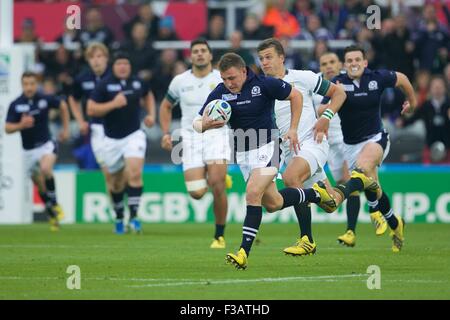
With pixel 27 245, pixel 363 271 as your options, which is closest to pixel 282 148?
pixel 363 271

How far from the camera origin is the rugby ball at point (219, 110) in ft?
39.0

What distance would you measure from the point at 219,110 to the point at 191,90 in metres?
4.41

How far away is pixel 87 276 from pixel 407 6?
50.0 ft

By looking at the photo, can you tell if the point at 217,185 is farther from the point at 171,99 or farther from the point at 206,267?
the point at 206,267

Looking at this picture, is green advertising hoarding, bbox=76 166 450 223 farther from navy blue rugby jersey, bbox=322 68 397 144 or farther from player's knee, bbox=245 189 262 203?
player's knee, bbox=245 189 262 203

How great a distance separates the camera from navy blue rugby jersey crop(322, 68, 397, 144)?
15156 mm

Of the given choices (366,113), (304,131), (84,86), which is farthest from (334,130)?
(84,86)

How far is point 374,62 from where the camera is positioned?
2323cm

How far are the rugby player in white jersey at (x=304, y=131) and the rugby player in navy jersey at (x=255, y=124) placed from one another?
66 centimetres

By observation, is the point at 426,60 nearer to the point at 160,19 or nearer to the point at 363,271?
the point at 160,19

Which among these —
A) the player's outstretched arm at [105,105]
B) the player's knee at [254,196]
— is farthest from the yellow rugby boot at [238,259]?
the player's outstretched arm at [105,105]

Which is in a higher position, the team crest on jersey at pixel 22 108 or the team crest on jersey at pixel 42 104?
the team crest on jersey at pixel 42 104

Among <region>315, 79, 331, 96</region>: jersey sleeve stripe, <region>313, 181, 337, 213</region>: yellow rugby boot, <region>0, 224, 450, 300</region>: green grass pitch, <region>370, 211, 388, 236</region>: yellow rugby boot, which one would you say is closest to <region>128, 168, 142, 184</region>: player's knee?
<region>0, 224, 450, 300</region>: green grass pitch

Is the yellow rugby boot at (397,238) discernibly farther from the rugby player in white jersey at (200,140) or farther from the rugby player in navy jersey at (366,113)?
the rugby player in white jersey at (200,140)
